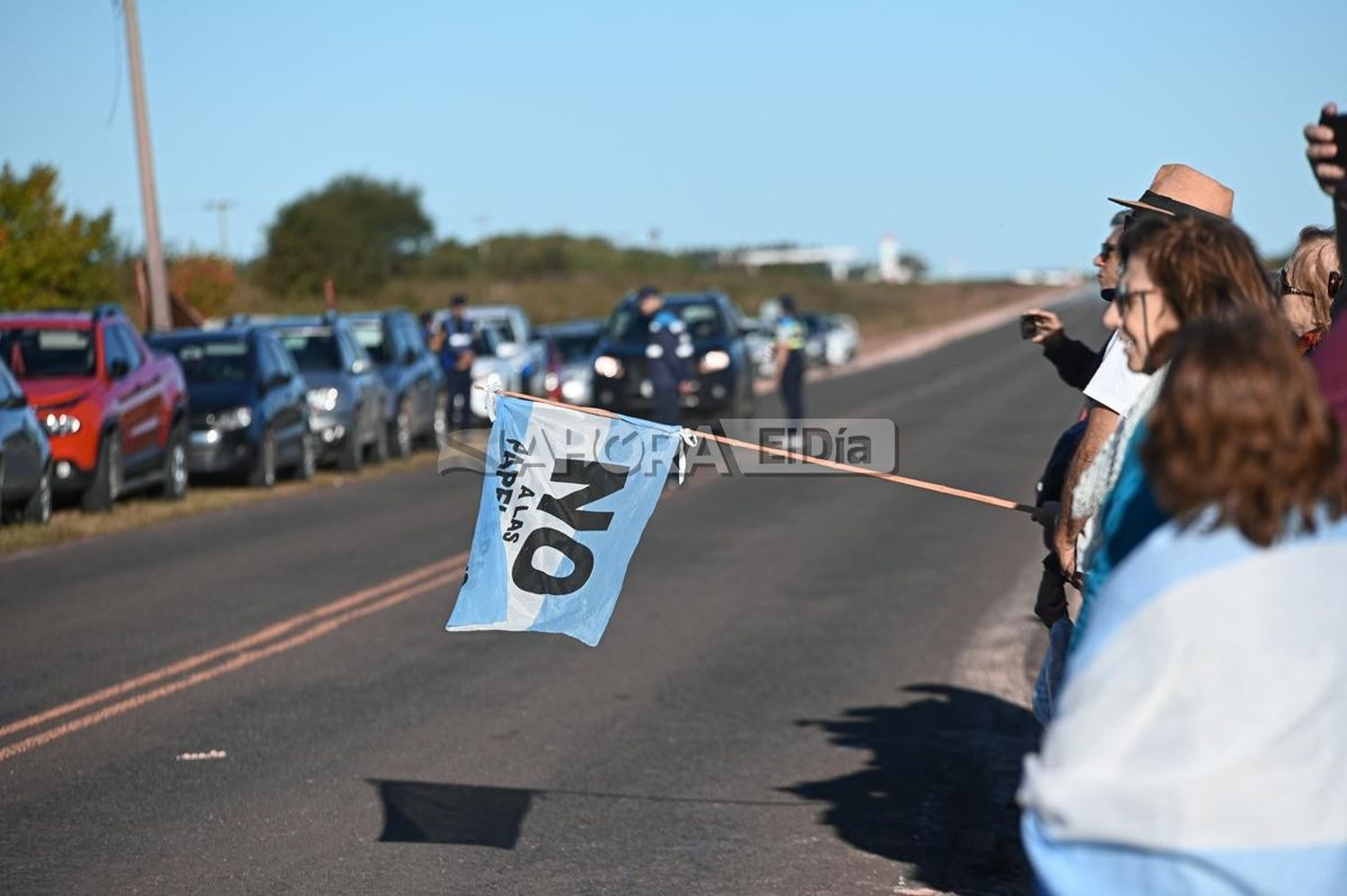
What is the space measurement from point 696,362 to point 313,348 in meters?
7.07

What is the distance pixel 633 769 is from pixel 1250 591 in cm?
502

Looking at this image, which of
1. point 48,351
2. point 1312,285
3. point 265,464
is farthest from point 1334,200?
point 265,464

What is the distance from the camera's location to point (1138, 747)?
2943 millimetres

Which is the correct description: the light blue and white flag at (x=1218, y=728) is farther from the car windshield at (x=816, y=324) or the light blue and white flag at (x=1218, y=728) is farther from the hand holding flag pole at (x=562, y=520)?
the car windshield at (x=816, y=324)

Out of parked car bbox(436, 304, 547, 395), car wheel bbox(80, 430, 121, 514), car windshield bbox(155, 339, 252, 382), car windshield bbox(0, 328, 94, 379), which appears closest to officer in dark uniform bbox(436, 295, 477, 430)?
parked car bbox(436, 304, 547, 395)

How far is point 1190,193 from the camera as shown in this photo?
588 centimetres

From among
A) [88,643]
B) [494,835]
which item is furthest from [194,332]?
[494,835]

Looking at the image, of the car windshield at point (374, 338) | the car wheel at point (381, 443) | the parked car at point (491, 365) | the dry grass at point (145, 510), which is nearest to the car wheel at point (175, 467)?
the dry grass at point (145, 510)

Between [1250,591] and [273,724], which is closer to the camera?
[1250,591]

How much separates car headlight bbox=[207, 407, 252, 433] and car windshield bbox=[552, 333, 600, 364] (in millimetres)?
17056

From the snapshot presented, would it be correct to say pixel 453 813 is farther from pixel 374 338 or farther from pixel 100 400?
pixel 374 338

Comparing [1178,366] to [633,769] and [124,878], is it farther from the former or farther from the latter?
[633,769]

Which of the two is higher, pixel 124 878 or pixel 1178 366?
pixel 1178 366

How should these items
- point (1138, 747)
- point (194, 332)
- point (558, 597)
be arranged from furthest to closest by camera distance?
point (194, 332)
point (558, 597)
point (1138, 747)
